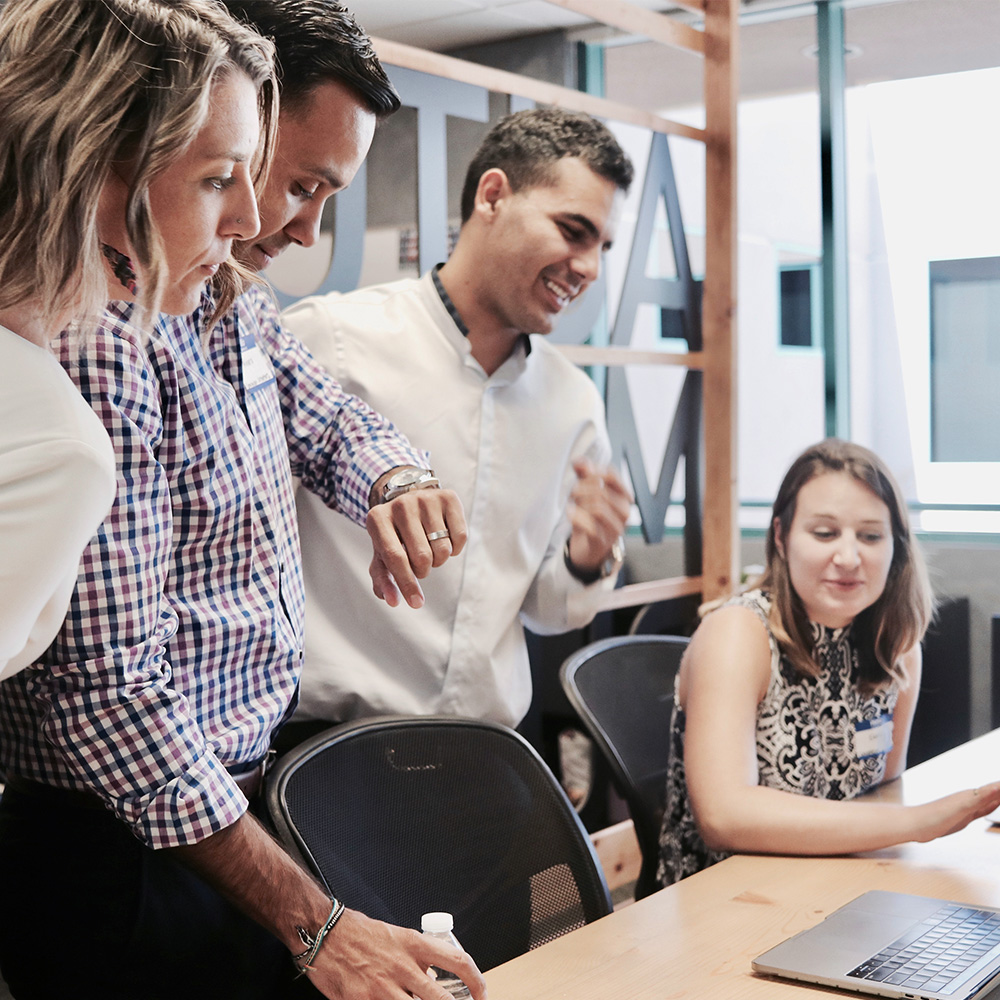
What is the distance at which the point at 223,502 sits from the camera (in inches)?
50.0

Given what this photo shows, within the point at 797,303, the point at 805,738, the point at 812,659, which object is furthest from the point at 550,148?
the point at 797,303

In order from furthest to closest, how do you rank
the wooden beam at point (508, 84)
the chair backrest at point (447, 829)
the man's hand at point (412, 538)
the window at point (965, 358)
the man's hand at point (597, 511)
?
the window at point (965, 358) → the wooden beam at point (508, 84) → the man's hand at point (597, 511) → the chair backrest at point (447, 829) → the man's hand at point (412, 538)

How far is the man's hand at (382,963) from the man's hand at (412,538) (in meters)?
0.35

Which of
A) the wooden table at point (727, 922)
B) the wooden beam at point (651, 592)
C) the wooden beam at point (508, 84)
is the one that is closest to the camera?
the wooden table at point (727, 922)

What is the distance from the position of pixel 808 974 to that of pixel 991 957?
197mm

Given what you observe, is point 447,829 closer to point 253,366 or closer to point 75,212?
point 253,366

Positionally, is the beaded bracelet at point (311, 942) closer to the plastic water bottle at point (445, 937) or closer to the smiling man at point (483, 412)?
the plastic water bottle at point (445, 937)

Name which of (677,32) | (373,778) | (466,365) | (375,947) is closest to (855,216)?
(677,32)

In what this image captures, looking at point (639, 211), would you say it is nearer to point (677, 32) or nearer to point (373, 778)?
point (677, 32)

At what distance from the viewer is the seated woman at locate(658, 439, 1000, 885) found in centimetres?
180

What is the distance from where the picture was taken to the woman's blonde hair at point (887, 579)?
2.00 metres

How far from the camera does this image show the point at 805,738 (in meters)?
1.89

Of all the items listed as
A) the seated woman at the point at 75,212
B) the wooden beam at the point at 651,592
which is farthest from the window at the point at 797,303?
the seated woman at the point at 75,212

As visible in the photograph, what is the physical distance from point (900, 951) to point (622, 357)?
2.33 m
